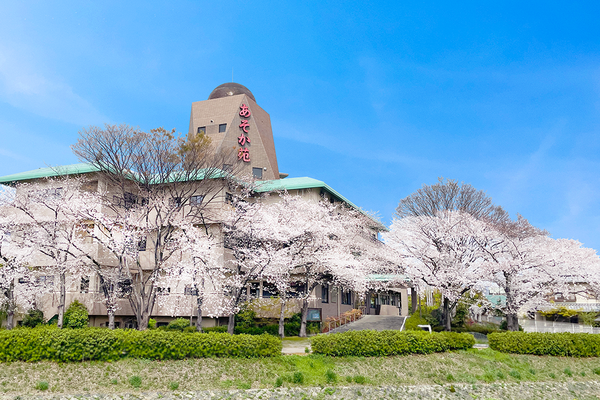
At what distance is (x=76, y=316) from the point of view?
28.0 meters

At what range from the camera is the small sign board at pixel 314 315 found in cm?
3381

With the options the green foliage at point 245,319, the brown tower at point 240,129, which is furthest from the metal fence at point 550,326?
the brown tower at point 240,129

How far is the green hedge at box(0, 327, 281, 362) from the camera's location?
1772 cm

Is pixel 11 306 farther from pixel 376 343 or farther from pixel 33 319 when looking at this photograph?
pixel 376 343

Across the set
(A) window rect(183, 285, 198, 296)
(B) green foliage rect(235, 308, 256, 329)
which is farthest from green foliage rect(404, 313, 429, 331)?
(A) window rect(183, 285, 198, 296)

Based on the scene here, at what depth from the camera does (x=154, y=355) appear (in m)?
18.0

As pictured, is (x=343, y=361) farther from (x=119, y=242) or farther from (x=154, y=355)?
(x=119, y=242)

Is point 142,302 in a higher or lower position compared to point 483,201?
lower

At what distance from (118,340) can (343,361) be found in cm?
840

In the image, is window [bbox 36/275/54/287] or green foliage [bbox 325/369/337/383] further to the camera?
window [bbox 36/275/54/287]

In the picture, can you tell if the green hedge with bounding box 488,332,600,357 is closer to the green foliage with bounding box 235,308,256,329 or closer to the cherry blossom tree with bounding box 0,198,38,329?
the green foliage with bounding box 235,308,256,329

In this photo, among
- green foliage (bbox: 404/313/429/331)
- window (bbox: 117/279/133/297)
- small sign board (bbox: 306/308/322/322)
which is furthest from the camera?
small sign board (bbox: 306/308/322/322)

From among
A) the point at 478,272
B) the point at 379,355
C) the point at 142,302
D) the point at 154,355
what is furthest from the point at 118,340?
the point at 478,272

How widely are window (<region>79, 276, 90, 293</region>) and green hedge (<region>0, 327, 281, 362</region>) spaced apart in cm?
1212
